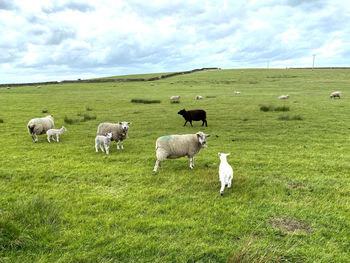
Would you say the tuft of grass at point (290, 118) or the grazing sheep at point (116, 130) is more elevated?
the grazing sheep at point (116, 130)

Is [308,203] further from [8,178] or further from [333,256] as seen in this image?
[8,178]

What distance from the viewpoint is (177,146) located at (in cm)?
749

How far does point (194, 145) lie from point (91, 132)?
878 cm

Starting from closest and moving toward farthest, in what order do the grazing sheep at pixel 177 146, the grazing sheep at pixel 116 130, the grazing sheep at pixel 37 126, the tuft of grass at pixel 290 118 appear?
the grazing sheep at pixel 177 146, the grazing sheep at pixel 116 130, the grazing sheep at pixel 37 126, the tuft of grass at pixel 290 118

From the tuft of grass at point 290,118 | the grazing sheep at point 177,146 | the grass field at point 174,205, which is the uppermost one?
the grazing sheep at point 177,146

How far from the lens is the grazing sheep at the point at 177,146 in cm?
736

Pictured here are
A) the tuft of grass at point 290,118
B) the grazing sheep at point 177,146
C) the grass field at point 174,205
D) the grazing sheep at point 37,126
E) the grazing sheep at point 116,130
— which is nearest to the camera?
the grass field at point 174,205

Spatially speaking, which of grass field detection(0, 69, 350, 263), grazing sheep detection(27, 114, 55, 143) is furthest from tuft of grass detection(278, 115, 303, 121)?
grazing sheep detection(27, 114, 55, 143)

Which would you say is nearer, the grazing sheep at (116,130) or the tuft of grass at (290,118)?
the grazing sheep at (116,130)

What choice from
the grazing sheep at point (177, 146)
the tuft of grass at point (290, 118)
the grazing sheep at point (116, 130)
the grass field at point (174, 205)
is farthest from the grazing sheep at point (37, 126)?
the tuft of grass at point (290, 118)

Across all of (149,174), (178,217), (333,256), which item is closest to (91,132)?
(149,174)

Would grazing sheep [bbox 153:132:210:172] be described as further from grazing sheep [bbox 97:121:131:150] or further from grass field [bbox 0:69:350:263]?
grazing sheep [bbox 97:121:131:150]

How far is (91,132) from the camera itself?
14.0 meters

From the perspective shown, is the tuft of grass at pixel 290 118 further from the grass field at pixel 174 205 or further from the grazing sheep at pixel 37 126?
the grazing sheep at pixel 37 126
